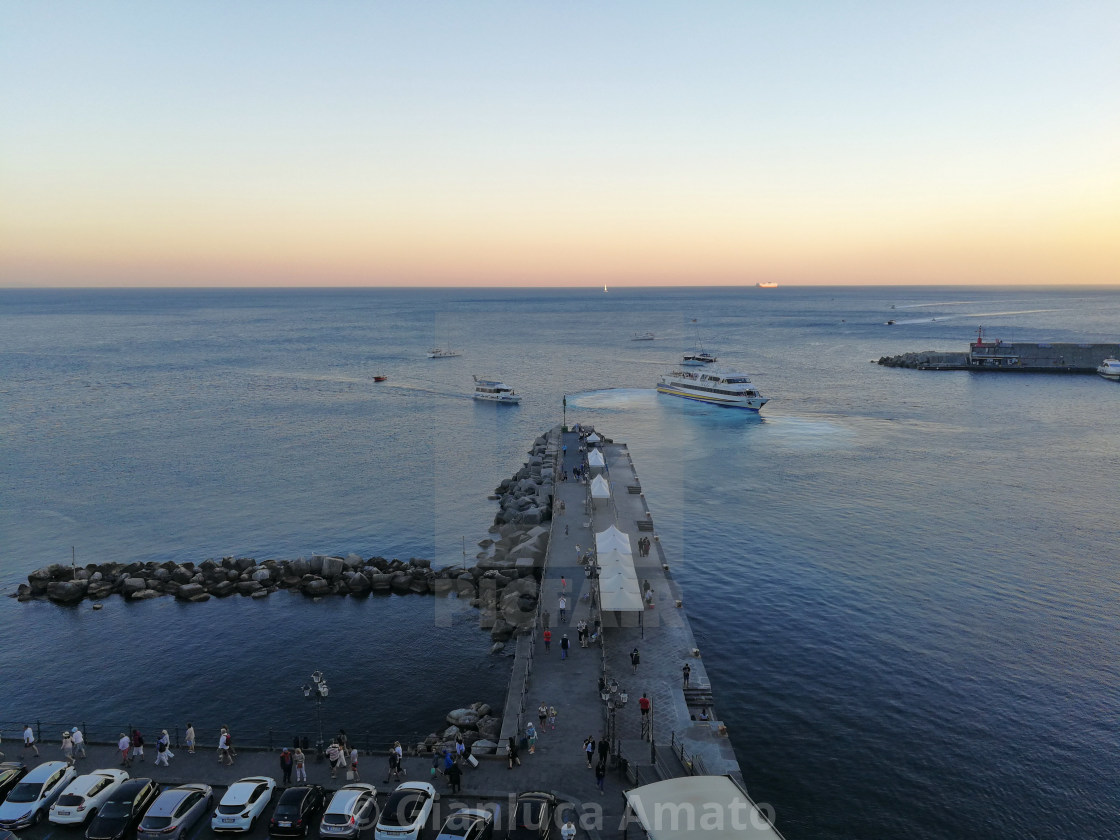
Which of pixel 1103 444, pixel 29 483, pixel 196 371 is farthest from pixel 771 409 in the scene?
pixel 196 371

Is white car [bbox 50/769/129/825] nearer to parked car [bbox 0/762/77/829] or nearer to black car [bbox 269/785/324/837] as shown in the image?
parked car [bbox 0/762/77/829]

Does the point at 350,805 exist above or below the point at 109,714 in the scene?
above

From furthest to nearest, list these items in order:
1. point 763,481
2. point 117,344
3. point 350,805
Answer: point 117,344 → point 763,481 → point 350,805

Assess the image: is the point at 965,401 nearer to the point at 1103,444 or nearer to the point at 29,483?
the point at 1103,444

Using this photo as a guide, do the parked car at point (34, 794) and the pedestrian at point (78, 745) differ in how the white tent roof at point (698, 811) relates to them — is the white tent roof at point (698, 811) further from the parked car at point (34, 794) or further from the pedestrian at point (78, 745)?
the pedestrian at point (78, 745)

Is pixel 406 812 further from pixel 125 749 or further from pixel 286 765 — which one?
pixel 125 749

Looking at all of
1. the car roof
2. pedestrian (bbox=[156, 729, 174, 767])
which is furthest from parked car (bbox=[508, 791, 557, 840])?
the car roof
